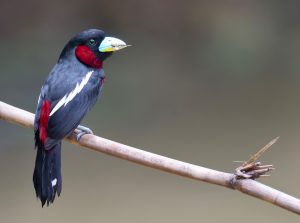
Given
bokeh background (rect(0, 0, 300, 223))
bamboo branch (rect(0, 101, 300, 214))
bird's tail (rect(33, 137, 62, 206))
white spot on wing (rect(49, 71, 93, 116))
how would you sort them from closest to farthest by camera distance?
bamboo branch (rect(0, 101, 300, 214))
bird's tail (rect(33, 137, 62, 206))
white spot on wing (rect(49, 71, 93, 116))
bokeh background (rect(0, 0, 300, 223))

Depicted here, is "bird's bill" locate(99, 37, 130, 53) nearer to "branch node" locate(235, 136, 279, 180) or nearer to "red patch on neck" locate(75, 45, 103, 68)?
"red patch on neck" locate(75, 45, 103, 68)

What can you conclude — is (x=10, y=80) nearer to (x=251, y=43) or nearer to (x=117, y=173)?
(x=117, y=173)

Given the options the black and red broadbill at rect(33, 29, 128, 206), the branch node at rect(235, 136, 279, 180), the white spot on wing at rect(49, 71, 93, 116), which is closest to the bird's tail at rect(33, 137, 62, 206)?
the black and red broadbill at rect(33, 29, 128, 206)

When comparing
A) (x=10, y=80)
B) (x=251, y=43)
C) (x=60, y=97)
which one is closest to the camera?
(x=60, y=97)

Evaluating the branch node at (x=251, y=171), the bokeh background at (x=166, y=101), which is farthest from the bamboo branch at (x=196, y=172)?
the bokeh background at (x=166, y=101)

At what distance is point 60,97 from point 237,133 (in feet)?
7.80

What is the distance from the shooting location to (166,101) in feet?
16.1

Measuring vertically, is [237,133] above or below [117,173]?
above

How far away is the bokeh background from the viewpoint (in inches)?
155

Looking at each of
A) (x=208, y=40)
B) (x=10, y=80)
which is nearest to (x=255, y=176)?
(x=10, y=80)

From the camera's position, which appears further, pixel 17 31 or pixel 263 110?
pixel 17 31

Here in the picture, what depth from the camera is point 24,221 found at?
3.89 m

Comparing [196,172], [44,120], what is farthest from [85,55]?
[196,172]

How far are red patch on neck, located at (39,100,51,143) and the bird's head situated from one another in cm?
20
